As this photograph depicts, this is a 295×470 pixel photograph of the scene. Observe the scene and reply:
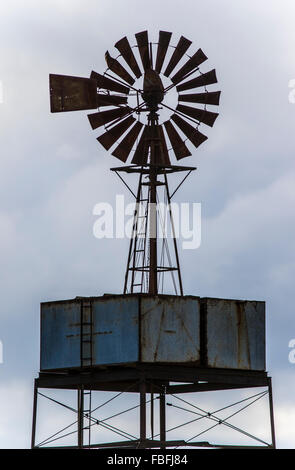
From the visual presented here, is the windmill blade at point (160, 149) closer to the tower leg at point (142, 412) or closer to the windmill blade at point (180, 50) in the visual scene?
the windmill blade at point (180, 50)

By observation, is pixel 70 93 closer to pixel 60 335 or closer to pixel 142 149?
pixel 142 149

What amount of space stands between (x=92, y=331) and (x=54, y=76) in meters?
10.1

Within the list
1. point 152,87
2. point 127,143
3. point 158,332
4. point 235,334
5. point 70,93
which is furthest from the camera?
point 127,143

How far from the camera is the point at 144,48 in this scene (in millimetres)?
67562

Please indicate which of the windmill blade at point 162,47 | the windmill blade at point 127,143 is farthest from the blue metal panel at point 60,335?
the windmill blade at point 162,47

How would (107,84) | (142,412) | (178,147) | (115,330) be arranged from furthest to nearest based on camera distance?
(178,147), (107,84), (115,330), (142,412)

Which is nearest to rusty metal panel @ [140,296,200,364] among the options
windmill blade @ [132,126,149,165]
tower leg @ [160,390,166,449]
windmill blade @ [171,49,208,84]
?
tower leg @ [160,390,166,449]

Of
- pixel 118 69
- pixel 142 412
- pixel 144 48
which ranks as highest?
pixel 144 48

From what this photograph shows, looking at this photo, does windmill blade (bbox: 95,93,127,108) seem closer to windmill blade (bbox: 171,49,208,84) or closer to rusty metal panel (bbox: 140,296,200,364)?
windmill blade (bbox: 171,49,208,84)

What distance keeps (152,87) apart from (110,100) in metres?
1.75

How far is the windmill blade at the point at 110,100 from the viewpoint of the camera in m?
67.5

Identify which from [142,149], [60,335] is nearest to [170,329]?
[60,335]
